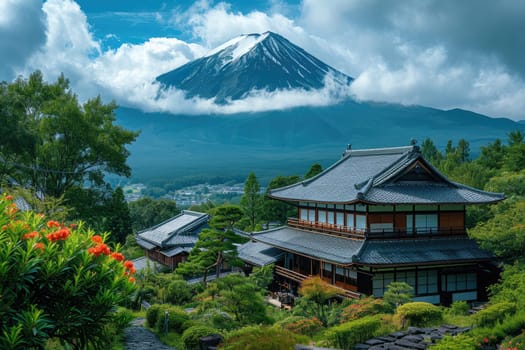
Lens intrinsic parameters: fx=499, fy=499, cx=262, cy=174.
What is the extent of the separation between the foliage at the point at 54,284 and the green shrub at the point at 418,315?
9094 mm

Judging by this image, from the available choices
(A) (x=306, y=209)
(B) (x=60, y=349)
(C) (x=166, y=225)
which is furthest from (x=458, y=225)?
(C) (x=166, y=225)

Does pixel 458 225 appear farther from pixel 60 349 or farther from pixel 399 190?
pixel 60 349

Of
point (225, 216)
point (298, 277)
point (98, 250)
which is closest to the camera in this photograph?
point (98, 250)

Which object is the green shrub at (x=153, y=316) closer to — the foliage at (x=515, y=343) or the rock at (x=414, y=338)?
the rock at (x=414, y=338)

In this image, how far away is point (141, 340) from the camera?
40.4 ft

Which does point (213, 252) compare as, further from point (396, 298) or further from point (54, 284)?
point (54, 284)

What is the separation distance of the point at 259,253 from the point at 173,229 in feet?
33.9

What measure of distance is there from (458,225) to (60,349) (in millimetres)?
19369

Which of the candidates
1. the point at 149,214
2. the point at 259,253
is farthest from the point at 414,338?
the point at 149,214

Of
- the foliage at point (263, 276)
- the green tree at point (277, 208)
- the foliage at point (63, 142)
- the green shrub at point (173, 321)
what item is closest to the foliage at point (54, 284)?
the green shrub at point (173, 321)

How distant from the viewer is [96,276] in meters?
6.27

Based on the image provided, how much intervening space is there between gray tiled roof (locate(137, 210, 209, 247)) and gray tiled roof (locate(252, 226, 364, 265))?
7.05 metres

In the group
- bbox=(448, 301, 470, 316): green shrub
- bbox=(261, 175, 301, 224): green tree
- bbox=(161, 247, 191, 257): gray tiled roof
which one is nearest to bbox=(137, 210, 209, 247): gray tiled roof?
bbox=(161, 247, 191, 257): gray tiled roof

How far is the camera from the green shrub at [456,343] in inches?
371
